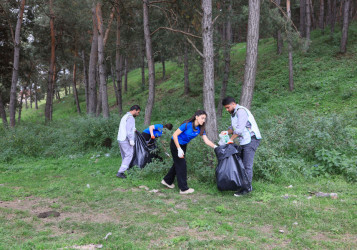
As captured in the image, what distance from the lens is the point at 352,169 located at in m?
5.53

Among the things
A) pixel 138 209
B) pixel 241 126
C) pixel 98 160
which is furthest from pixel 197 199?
pixel 98 160

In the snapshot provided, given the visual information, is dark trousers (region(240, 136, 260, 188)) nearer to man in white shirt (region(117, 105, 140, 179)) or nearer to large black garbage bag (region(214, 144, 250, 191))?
large black garbage bag (region(214, 144, 250, 191))

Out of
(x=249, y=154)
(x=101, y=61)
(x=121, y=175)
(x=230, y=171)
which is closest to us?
(x=230, y=171)

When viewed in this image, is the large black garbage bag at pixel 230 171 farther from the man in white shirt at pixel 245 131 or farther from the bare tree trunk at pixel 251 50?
the bare tree trunk at pixel 251 50

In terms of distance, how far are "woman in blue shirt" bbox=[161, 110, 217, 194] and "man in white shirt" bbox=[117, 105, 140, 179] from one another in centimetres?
146

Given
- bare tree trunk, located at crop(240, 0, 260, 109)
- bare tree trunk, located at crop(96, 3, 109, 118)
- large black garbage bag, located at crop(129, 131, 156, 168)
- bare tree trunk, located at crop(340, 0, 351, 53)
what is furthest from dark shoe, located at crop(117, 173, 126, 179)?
bare tree trunk, located at crop(340, 0, 351, 53)

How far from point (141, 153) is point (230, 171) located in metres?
2.66

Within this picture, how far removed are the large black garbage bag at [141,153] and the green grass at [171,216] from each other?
441 millimetres

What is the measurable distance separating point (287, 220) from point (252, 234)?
2.36 ft

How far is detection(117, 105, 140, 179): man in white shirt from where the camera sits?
666 cm

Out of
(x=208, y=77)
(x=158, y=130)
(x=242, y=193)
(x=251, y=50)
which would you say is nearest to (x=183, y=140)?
(x=242, y=193)

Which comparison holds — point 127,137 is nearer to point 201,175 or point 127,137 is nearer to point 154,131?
point 154,131

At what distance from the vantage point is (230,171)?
195 inches

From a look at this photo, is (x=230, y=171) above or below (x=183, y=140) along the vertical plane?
below
